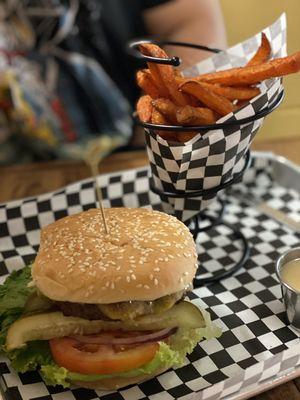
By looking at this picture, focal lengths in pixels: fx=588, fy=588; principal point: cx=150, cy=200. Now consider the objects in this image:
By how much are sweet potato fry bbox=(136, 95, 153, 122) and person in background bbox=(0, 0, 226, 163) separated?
152 centimetres

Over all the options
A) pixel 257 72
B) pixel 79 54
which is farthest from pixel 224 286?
pixel 79 54

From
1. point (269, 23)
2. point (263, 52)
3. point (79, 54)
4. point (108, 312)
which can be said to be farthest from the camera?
point (79, 54)

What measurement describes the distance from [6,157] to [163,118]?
2.18 meters

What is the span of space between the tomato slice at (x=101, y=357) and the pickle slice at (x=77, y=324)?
→ 0.12ft

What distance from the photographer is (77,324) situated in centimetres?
137

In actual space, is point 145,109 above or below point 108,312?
above

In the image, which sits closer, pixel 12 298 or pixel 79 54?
pixel 12 298

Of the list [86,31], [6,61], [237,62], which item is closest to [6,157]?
[6,61]

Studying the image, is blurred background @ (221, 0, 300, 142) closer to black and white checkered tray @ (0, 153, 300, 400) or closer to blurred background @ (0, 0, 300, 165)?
blurred background @ (0, 0, 300, 165)

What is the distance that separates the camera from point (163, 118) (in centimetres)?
162

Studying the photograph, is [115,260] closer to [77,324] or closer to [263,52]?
[77,324]

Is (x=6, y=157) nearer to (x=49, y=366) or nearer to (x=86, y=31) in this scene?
(x=86, y=31)

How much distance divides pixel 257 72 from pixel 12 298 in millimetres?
889

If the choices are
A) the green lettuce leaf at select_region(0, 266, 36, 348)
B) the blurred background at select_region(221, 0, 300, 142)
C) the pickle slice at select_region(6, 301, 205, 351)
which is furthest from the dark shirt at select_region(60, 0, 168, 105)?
the pickle slice at select_region(6, 301, 205, 351)
